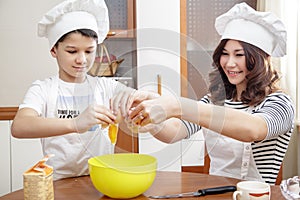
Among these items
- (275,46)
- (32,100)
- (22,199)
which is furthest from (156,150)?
(275,46)

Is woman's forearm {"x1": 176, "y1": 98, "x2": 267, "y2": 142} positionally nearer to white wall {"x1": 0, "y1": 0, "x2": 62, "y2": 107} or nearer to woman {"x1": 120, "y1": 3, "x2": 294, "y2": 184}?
woman {"x1": 120, "y1": 3, "x2": 294, "y2": 184}

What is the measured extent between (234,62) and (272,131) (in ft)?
0.98

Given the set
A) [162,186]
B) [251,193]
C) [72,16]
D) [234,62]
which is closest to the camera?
[251,193]

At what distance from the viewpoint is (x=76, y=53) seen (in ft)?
4.25

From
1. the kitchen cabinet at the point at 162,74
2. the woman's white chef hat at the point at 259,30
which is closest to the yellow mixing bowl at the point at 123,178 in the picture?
the kitchen cabinet at the point at 162,74

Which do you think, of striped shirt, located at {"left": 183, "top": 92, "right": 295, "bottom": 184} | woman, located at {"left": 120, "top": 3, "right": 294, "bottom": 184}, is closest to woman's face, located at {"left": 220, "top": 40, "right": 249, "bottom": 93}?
woman, located at {"left": 120, "top": 3, "right": 294, "bottom": 184}

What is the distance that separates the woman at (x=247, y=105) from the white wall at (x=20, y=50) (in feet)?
4.06

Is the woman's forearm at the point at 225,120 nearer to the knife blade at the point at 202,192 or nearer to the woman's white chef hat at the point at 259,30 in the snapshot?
the knife blade at the point at 202,192

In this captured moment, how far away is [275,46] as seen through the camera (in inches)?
59.7

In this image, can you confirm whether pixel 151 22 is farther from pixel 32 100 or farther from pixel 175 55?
pixel 175 55

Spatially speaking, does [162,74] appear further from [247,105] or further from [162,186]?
[247,105]

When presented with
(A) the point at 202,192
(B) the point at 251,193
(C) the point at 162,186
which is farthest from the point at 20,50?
(B) the point at 251,193

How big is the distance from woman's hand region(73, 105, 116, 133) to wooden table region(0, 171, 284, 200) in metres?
0.19

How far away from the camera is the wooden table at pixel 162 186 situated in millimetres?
1176
